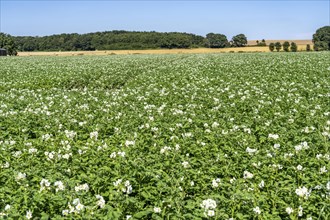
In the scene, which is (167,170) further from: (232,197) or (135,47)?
(135,47)

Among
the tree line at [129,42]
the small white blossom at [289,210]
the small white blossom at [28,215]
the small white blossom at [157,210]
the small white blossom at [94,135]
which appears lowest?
the small white blossom at [289,210]

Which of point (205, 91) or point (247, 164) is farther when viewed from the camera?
point (205, 91)

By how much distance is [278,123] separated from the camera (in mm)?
8906

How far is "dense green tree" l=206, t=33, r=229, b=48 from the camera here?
5271 inches

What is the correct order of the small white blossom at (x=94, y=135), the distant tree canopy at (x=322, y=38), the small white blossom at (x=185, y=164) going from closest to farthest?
the small white blossom at (x=185, y=164)
the small white blossom at (x=94, y=135)
the distant tree canopy at (x=322, y=38)

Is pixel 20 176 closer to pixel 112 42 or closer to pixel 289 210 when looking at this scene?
pixel 289 210

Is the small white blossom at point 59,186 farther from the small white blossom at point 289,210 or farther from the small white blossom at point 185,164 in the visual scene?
the small white blossom at point 289,210

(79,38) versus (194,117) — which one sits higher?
(79,38)

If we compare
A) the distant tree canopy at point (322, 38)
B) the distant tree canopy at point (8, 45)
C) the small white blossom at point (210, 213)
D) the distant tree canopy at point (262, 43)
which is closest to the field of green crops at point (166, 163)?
the small white blossom at point (210, 213)

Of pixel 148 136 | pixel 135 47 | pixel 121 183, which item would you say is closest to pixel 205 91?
pixel 148 136

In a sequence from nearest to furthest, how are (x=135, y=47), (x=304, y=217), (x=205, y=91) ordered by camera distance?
1. (x=304, y=217)
2. (x=205, y=91)
3. (x=135, y=47)

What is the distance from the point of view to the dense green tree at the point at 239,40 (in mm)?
133375

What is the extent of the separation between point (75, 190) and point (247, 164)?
2841mm

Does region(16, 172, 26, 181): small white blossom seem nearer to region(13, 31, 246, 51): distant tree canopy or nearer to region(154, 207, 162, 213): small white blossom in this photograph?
region(154, 207, 162, 213): small white blossom
